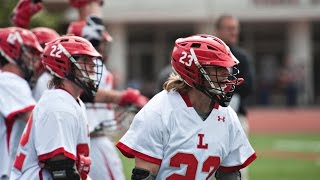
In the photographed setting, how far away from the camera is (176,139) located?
547 cm

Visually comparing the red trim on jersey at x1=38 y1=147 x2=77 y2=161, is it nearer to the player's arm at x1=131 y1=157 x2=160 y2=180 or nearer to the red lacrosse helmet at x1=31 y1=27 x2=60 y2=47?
the player's arm at x1=131 y1=157 x2=160 y2=180

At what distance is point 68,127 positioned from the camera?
5.59 metres

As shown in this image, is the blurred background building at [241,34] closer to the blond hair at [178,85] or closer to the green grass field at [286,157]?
the green grass field at [286,157]

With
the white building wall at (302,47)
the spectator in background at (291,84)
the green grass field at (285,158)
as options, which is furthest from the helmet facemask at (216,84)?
the white building wall at (302,47)

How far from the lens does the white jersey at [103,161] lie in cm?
763

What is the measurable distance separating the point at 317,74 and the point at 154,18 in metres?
9.05

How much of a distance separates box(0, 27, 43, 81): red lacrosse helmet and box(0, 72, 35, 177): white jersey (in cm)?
22

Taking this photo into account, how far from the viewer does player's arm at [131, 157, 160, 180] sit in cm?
542

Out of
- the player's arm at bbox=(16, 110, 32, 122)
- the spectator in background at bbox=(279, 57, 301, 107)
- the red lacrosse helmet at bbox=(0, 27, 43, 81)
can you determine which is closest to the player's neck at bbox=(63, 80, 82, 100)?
the player's arm at bbox=(16, 110, 32, 122)

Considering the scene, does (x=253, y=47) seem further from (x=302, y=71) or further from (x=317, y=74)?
(x=302, y=71)

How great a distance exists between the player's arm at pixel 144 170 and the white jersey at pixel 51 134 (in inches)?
17.7

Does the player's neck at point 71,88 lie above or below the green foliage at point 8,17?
above

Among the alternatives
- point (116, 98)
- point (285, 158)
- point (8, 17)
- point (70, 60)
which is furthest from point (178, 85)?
point (285, 158)

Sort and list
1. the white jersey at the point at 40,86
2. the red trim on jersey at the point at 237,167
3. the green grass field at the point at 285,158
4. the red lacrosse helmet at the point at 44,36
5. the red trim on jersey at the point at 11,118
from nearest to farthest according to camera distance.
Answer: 1. the red trim on jersey at the point at 237,167
2. the red trim on jersey at the point at 11,118
3. the white jersey at the point at 40,86
4. the red lacrosse helmet at the point at 44,36
5. the green grass field at the point at 285,158
